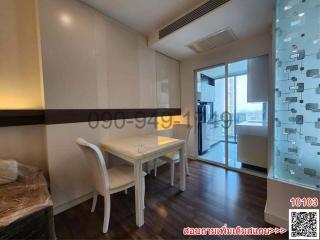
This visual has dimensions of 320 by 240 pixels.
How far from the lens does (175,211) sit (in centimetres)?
176

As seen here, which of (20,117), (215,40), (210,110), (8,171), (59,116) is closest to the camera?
(8,171)

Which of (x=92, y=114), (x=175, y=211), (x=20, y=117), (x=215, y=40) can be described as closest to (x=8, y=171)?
(x=20, y=117)

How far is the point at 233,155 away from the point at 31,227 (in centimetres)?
329

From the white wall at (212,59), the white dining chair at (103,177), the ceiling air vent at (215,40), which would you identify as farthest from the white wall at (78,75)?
the white wall at (212,59)

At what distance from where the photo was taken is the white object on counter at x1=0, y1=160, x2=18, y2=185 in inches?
50.6

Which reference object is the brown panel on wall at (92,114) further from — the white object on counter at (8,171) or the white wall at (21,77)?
the white object on counter at (8,171)

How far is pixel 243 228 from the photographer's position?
4.89ft

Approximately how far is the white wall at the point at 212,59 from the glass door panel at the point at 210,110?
0.54 ft

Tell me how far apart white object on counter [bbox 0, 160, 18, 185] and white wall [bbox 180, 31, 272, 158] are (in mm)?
3007

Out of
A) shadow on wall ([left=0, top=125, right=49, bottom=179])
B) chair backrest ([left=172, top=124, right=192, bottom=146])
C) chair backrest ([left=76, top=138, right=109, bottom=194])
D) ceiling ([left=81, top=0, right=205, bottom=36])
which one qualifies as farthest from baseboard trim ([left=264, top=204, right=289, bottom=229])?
ceiling ([left=81, top=0, right=205, bottom=36])

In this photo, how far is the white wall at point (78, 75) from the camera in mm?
1645

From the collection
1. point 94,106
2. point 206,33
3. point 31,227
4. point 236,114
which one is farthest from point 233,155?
point 31,227

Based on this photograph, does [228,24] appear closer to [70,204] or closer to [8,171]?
[8,171]

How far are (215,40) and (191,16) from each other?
77 cm
